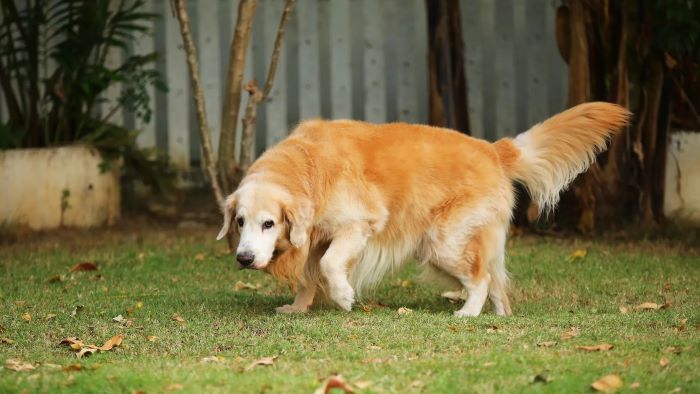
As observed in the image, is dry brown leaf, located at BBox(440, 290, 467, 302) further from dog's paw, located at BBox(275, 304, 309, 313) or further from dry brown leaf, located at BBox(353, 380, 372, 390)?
dry brown leaf, located at BBox(353, 380, 372, 390)

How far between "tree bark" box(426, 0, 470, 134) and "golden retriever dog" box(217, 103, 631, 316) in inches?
124

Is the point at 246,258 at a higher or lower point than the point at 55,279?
higher

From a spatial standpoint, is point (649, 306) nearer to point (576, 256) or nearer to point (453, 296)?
point (453, 296)

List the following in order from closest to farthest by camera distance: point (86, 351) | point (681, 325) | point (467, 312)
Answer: point (86, 351), point (681, 325), point (467, 312)

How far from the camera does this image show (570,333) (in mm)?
6004

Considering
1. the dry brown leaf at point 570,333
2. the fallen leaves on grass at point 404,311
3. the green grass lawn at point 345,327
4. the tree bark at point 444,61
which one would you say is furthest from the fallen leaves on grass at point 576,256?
the dry brown leaf at point 570,333

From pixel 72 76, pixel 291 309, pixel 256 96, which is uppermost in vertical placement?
pixel 256 96

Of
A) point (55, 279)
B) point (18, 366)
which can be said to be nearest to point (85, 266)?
point (55, 279)

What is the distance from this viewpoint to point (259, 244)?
659 cm

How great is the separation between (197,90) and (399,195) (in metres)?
2.49

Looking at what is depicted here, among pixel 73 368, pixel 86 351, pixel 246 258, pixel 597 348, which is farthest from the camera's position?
pixel 246 258

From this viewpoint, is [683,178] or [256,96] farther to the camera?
[683,178]

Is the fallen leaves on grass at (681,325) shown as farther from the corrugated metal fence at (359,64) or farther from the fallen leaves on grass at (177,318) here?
the corrugated metal fence at (359,64)

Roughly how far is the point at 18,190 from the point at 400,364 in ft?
19.7
